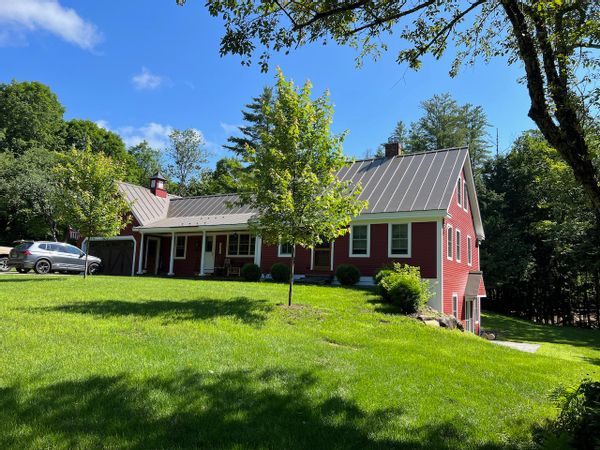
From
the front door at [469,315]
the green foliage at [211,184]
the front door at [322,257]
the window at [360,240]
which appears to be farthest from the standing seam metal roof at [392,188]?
the green foliage at [211,184]

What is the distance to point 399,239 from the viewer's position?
701 inches

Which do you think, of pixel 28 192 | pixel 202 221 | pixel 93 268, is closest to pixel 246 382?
pixel 202 221

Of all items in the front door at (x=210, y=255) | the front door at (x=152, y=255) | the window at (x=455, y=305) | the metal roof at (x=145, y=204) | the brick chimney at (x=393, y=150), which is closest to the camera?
the window at (x=455, y=305)

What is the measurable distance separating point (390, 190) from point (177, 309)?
1243 cm

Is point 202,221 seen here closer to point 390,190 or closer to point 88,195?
point 88,195

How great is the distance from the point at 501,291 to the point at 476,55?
31573 millimetres

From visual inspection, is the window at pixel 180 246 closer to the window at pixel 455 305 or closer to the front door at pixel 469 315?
the window at pixel 455 305

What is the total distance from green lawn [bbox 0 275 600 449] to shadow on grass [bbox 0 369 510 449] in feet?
0.05

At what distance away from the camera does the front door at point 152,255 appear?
26359 mm

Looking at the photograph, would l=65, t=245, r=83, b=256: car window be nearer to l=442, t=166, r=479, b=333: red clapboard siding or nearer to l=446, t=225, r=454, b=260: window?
l=442, t=166, r=479, b=333: red clapboard siding

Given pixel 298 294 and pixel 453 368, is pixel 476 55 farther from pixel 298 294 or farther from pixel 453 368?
pixel 298 294

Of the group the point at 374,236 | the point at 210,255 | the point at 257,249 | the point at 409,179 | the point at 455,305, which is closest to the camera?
the point at 374,236

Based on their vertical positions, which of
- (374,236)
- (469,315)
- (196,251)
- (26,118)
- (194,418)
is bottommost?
(469,315)

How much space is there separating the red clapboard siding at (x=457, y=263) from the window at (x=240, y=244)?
981 cm
